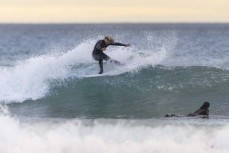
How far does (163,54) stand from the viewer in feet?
67.4

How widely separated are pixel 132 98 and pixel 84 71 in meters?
3.29

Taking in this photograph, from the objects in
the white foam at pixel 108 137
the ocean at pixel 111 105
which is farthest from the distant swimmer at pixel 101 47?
the white foam at pixel 108 137

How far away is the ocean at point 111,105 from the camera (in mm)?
9984

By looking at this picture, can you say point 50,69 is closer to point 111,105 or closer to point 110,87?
point 110,87

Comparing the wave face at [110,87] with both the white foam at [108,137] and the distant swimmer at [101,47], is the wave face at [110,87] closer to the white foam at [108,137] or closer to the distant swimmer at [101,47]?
the distant swimmer at [101,47]

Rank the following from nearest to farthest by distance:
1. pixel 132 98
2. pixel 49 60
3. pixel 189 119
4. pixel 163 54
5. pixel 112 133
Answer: pixel 112 133
pixel 189 119
pixel 132 98
pixel 49 60
pixel 163 54

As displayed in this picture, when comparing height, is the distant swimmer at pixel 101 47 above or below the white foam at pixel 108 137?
above

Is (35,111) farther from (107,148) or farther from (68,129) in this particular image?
(107,148)

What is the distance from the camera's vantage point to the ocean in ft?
32.8

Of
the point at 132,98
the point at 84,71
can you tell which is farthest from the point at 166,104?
the point at 84,71

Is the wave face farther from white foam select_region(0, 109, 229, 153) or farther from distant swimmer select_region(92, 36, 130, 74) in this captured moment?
white foam select_region(0, 109, 229, 153)

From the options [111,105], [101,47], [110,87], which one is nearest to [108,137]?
[111,105]

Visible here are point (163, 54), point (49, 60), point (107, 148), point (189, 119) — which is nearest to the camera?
point (107, 148)

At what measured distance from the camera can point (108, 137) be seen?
10.4 metres
